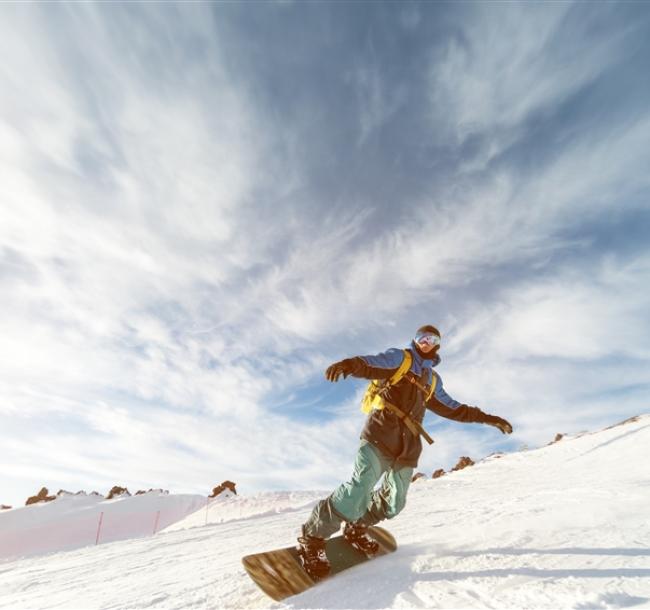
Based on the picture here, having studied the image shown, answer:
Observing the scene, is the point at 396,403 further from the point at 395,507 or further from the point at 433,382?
the point at 395,507

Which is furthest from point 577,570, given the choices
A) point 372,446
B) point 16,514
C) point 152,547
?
point 16,514

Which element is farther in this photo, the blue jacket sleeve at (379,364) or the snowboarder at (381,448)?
the blue jacket sleeve at (379,364)

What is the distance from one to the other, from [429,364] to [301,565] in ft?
7.46

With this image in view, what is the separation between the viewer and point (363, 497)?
3568 mm

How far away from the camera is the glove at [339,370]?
11.6 feet

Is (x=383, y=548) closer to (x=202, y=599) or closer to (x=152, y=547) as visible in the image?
(x=202, y=599)

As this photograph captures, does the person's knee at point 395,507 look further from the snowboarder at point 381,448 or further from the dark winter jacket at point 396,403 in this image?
the dark winter jacket at point 396,403

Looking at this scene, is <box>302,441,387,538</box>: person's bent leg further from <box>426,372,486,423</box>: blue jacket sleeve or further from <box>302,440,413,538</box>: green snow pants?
<box>426,372,486,423</box>: blue jacket sleeve

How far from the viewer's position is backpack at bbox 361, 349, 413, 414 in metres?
3.99

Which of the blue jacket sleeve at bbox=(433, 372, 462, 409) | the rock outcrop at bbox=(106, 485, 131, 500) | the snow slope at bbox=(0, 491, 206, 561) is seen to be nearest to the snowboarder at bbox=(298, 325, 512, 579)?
the blue jacket sleeve at bbox=(433, 372, 462, 409)

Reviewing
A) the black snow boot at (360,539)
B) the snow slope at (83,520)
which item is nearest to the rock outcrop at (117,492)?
the snow slope at (83,520)

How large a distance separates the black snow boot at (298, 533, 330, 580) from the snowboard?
1.7 inches

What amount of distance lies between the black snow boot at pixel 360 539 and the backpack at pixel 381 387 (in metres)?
1.11

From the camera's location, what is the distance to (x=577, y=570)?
2.65 metres
